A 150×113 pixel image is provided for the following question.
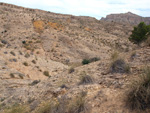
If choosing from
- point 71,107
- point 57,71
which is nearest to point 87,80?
point 71,107

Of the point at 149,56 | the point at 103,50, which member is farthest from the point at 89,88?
the point at 103,50

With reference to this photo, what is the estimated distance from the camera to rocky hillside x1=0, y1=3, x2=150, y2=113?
3.98 m

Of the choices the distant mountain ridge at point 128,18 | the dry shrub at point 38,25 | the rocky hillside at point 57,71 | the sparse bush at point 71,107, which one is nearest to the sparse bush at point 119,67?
the rocky hillside at point 57,71

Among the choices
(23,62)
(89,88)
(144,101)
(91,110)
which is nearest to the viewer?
(144,101)

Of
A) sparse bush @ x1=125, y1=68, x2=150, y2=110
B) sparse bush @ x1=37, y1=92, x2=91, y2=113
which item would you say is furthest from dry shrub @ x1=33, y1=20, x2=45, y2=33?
sparse bush @ x1=125, y1=68, x2=150, y2=110

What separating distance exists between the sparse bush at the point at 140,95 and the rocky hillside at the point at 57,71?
21 cm

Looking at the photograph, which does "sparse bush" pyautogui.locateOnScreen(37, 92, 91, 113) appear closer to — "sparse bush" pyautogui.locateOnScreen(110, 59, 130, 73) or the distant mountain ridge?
"sparse bush" pyautogui.locateOnScreen(110, 59, 130, 73)

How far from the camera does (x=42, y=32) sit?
28469 mm

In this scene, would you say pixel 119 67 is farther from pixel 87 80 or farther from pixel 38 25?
A: pixel 38 25

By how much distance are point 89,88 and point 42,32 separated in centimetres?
2574

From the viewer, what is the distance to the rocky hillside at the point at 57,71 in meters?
3.98

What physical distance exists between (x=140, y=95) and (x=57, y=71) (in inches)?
483

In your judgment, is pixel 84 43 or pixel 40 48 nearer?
pixel 40 48

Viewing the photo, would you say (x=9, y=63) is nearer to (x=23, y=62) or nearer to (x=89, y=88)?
(x=23, y=62)
